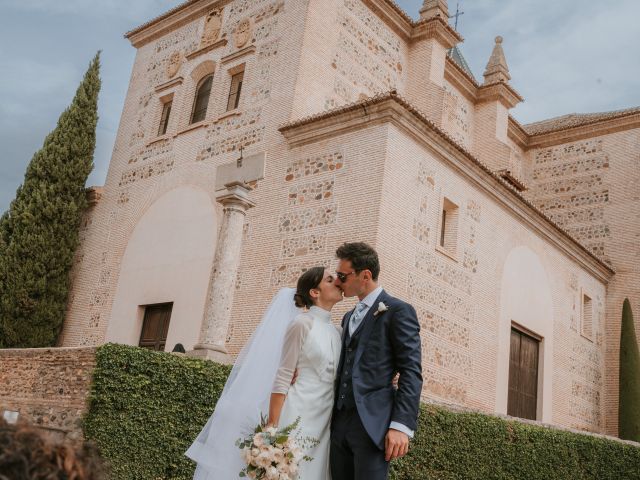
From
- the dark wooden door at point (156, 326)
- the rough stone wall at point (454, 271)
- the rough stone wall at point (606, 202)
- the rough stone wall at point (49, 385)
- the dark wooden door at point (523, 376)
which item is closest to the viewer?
the rough stone wall at point (49, 385)

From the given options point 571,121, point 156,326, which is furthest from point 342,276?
point 571,121

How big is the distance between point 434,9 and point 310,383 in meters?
14.9

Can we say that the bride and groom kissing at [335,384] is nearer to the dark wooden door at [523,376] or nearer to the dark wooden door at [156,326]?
the dark wooden door at [156,326]

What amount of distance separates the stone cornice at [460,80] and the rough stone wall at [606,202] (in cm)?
367

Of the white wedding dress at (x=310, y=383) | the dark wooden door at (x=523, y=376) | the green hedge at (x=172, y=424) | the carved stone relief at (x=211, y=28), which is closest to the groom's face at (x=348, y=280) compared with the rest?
the white wedding dress at (x=310, y=383)

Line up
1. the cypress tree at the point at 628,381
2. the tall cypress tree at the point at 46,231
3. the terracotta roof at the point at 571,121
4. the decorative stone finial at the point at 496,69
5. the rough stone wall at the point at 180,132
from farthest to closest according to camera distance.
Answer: the terracotta roof at the point at 571,121, the decorative stone finial at the point at 496,69, the cypress tree at the point at 628,381, the tall cypress tree at the point at 46,231, the rough stone wall at the point at 180,132

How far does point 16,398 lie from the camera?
844cm

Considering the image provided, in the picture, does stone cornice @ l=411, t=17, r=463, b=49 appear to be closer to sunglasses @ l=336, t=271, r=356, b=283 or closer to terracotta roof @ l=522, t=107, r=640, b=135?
terracotta roof @ l=522, t=107, r=640, b=135

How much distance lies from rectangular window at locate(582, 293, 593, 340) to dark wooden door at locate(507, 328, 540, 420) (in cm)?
273

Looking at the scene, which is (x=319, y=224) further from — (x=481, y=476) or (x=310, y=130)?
(x=481, y=476)

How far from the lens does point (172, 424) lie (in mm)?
6723

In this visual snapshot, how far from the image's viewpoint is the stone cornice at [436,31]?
1627 cm

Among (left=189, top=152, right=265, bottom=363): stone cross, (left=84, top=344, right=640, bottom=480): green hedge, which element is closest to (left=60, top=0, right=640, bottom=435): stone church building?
(left=189, top=152, right=265, bottom=363): stone cross

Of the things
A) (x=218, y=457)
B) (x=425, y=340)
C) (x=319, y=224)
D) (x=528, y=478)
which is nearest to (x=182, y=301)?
(x=319, y=224)
